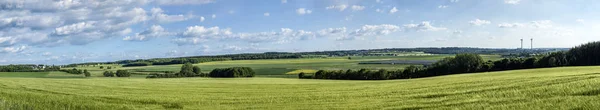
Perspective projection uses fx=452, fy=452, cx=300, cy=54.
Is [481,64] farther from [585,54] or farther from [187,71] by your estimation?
[187,71]

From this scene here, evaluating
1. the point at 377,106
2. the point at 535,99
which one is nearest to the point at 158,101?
the point at 377,106

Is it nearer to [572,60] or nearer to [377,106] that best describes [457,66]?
[572,60]

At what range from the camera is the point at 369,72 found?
96.8 meters

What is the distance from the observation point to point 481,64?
3622 inches

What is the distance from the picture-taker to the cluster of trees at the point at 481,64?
279 feet

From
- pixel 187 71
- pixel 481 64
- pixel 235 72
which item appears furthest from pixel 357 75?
pixel 187 71

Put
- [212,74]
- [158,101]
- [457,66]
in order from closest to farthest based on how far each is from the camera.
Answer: [158,101] < [457,66] < [212,74]

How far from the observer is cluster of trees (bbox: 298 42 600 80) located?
85188 mm

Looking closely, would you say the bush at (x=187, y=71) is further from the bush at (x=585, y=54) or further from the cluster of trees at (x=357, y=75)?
the bush at (x=585, y=54)

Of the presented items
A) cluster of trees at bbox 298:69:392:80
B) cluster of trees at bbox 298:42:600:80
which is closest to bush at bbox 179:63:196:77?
cluster of trees at bbox 298:69:392:80

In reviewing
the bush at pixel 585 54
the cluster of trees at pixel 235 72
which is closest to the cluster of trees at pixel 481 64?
the bush at pixel 585 54

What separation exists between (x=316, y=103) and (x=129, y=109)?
21.9ft

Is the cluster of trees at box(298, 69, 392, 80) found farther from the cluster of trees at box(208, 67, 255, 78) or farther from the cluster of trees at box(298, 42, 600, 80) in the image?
the cluster of trees at box(208, 67, 255, 78)

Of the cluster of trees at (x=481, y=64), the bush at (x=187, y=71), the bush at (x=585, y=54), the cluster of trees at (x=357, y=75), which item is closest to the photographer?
the bush at (x=585, y=54)
